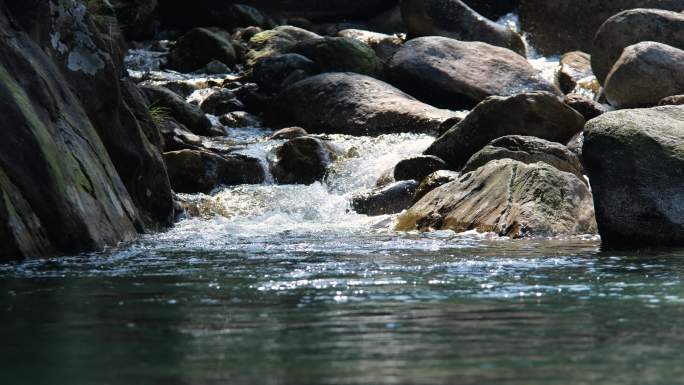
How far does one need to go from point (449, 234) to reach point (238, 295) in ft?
17.3

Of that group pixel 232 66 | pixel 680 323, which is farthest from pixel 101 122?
pixel 232 66

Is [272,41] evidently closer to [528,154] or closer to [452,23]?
[452,23]

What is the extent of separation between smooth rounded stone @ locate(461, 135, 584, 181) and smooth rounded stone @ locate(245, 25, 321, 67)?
11730 millimetres

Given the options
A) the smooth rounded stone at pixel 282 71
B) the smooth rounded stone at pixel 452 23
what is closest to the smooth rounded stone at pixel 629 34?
the smooth rounded stone at pixel 452 23

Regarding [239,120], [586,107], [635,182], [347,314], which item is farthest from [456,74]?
[347,314]

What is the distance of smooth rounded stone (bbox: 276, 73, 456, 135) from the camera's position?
1858 cm

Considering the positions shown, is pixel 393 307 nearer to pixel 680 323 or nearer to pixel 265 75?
pixel 680 323

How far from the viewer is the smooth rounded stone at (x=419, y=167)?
14.7m

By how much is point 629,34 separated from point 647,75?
97.4 inches

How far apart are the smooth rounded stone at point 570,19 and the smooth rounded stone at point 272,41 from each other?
574cm

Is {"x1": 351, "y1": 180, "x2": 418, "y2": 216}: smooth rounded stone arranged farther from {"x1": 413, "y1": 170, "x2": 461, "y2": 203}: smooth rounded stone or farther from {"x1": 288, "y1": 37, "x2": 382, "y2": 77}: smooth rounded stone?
{"x1": 288, "y1": 37, "x2": 382, "y2": 77}: smooth rounded stone

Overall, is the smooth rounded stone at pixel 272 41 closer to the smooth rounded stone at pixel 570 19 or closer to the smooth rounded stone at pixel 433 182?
the smooth rounded stone at pixel 570 19

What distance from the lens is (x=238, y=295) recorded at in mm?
5566

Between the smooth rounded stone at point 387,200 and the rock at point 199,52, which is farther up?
the rock at point 199,52
